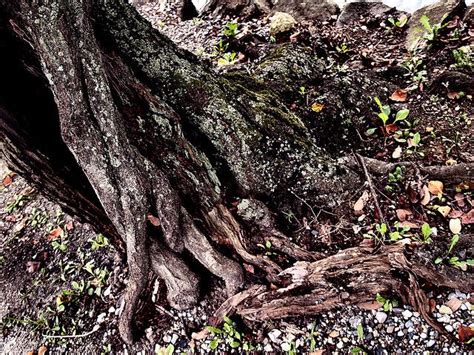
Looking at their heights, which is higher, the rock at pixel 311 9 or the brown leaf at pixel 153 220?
the brown leaf at pixel 153 220

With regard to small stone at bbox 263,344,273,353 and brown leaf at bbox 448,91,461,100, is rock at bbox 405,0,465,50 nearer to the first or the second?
brown leaf at bbox 448,91,461,100

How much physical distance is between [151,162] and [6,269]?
2.11m

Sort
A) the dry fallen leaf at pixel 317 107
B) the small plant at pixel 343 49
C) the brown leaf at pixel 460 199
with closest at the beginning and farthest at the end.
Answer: the brown leaf at pixel 460 199
the dry fallen leaf at pixel 317 107
the small plant at pixel 343 49

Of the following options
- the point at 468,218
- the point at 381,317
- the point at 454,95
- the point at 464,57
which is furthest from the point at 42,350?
the point at 464,57

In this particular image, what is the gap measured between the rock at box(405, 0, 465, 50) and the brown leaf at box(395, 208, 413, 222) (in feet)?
6.25

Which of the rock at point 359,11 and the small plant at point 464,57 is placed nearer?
the small plant at point 464,57

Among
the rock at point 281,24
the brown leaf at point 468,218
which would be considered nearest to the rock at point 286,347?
the brown leaf at point 468,218

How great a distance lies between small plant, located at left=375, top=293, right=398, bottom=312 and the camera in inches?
87.2

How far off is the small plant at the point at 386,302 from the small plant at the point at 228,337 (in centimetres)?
75

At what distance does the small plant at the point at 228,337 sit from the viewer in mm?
2332

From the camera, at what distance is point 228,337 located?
237 centimetres

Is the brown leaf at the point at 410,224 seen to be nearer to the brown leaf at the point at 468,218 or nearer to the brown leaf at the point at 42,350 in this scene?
the brown leaf at the point at 468,218

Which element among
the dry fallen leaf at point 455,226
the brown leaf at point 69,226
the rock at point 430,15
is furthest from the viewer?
the rock at point 430,15

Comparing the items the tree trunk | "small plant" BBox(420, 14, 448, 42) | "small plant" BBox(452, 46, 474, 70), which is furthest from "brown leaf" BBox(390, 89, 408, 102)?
the tree trunk
